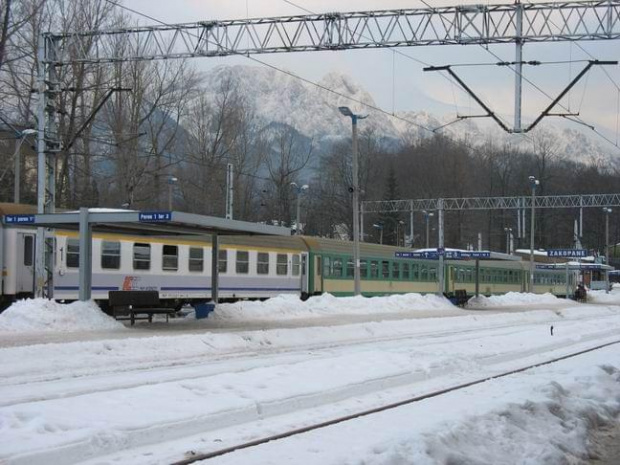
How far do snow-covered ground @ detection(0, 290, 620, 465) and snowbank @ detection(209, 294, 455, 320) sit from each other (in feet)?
13.4

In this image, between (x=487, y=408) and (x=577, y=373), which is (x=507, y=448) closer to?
(x=487, y=408)

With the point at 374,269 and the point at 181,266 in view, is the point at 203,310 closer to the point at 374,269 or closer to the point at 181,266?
the point at 181,266

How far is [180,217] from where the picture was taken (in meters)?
19.7

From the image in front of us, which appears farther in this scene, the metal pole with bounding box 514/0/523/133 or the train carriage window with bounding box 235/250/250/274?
the train carriage window with bounding box 235/250/250/274

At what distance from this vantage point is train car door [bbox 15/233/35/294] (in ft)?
84.1

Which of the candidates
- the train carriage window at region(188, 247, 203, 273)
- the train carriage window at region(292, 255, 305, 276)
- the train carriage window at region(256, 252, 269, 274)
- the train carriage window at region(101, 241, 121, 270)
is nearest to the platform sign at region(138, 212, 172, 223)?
the train carriage window at region(101, 241, 121, 270)

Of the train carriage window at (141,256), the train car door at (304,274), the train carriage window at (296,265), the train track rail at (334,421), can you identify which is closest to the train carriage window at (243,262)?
the train carriage window at (296,265)

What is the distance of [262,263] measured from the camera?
35.0 meters

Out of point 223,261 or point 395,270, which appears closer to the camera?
point 223,261

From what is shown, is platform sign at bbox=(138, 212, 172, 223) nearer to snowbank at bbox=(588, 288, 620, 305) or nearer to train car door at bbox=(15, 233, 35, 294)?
train car door at bbox=(15, 233, 35, 294)

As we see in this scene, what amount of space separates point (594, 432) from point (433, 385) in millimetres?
3864

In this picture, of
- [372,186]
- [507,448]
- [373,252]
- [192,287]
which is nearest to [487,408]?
[507,448]

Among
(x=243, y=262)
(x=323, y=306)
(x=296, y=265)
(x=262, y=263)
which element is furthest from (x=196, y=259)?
(x=296, y=265)

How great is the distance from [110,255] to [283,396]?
17730 mm
